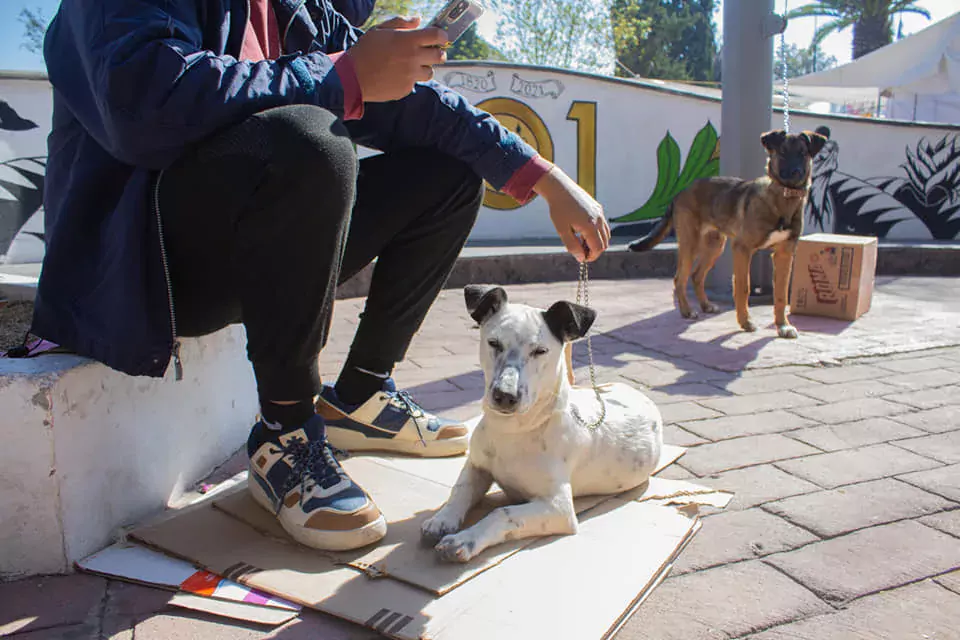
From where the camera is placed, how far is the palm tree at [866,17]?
26.6 metres

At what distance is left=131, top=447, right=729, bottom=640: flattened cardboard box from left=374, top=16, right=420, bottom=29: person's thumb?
1245 millimetres

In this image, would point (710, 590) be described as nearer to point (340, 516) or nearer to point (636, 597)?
point (636, 597)

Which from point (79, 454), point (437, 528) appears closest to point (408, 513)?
point (437, 528)

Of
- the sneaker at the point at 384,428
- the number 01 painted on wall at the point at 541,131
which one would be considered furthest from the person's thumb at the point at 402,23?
the number 01 painted on wall at the point at 541,131

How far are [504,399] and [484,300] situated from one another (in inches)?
11.7

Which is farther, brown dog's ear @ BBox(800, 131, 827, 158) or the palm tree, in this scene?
the palm tree

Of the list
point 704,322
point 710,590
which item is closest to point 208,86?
point 710,590

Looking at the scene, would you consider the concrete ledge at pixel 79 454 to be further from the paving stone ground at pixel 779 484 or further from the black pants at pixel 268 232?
the black pants at pixel 268 232

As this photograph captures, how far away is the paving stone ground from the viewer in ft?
5.05

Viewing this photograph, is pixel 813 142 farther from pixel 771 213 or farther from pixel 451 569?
pixel 451 569

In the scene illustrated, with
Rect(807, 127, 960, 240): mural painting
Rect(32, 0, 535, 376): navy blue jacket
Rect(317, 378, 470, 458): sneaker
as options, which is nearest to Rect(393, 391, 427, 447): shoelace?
Rect(317, 378, 470, 458): sneaker

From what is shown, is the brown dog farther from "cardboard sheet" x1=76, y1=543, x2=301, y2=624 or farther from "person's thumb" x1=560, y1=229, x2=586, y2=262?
"cardboard sheet" x1=76, y1=543, x2=301, y2=624

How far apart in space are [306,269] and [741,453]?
5.46 ft

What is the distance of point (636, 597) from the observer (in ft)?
5.25
